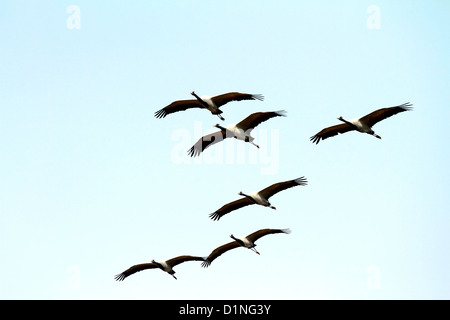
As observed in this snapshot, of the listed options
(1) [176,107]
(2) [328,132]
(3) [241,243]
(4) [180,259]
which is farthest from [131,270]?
(2) [328,132]

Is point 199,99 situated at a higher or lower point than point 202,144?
higher

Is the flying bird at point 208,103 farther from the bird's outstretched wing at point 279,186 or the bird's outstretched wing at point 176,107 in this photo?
the bird's outstretched wing at point 279,186

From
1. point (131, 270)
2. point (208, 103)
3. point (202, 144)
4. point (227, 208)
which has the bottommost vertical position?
point (131, 270)

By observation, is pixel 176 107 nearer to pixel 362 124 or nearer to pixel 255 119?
pixel 255 119

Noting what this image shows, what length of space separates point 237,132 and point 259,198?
3.20m

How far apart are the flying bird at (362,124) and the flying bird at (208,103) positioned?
4406mm

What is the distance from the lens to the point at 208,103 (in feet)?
126

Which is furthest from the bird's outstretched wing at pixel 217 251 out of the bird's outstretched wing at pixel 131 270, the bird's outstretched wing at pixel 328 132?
the bird's outstretched wing at pixel 328 132
